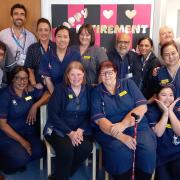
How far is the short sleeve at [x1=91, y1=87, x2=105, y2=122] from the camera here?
2.33 meters

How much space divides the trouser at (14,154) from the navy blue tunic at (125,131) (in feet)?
2.02

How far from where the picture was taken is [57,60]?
2736 mm

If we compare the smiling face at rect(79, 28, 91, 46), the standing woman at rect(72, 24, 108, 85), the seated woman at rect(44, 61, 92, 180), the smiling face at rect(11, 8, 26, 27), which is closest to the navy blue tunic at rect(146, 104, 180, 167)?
the seated woman at rect(44, 61, 92, 180)

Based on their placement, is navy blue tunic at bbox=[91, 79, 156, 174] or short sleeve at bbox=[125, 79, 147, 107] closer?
navy blue tunic at bbox=[91, 79, 156, 174]

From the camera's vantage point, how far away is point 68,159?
7.39 feet

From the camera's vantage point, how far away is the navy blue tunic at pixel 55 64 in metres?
2.73

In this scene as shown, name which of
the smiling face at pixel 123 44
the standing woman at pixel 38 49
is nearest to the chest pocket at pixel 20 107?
the standing woman at pixel 38 49

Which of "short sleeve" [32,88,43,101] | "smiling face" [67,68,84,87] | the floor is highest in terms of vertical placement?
"smiling face" [67,68,84,87]

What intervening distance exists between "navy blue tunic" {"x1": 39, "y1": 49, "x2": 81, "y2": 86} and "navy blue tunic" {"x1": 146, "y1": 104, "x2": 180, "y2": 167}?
2.99 feet

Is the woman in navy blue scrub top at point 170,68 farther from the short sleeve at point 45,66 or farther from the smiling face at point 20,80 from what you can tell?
the smiling face at point 20,80

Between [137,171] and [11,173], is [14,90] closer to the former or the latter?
[11,173]

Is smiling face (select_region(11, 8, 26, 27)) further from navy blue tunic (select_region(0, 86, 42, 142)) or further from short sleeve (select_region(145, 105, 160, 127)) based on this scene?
short sleeve (select_region(145, 105, 160, 127))

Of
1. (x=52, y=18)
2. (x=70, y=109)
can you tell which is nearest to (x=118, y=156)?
(x=70, y=109)

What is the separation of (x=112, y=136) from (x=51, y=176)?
0.68 metres
